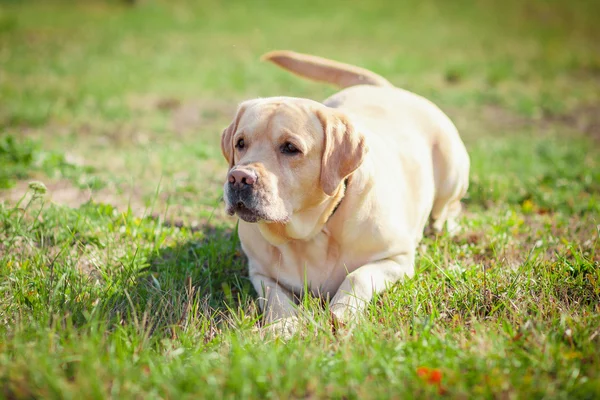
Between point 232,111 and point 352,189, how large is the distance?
467 centimetres

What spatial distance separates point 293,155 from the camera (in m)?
2.81

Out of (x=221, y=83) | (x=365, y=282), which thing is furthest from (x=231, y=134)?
(x=221, y=83)

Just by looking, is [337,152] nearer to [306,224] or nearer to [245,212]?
[306,224]

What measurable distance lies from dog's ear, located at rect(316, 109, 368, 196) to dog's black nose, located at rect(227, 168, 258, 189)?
397 millimetres

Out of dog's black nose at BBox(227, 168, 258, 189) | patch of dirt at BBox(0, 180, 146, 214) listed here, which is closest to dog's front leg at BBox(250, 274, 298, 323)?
dog's black nose at BBox(227, 168, 258, 189)

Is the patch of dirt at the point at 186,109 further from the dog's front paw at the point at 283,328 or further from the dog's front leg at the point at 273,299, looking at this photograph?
the dog's front paw at the point at 283,328

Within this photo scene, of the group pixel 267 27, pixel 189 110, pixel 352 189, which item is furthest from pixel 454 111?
pixel 267 27

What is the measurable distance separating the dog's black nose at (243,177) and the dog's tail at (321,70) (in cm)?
188

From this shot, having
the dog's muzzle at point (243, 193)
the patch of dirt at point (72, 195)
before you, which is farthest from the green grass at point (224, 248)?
the dog's muzzle at point (243, 193)

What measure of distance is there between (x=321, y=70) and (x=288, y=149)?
180 cm

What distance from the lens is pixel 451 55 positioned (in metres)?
10.9

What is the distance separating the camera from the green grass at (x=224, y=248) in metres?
1.96

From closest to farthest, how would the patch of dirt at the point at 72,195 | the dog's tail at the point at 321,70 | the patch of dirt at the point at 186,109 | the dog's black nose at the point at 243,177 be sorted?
the dog's black nose at the point at 243,177 → the patch of dirt at the point at 72,195 → the dog's tail at the point at 321,70 → the patch of dirt at the point at 186,109

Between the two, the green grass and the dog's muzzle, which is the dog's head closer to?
the dog's muzzle
